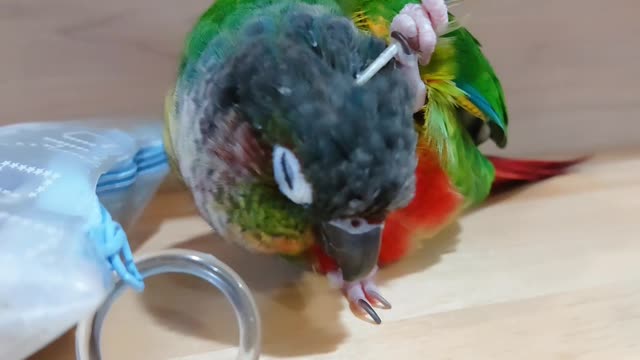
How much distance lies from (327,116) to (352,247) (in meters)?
0.09

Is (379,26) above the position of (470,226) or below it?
above

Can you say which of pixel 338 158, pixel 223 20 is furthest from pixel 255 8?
pixel 338 158

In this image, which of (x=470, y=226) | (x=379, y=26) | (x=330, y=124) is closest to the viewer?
(x=330, y=124)

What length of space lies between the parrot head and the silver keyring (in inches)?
2.3

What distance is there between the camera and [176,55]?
2.30 feet

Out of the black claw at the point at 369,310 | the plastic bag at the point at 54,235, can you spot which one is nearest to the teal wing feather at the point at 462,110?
the black claw at the point at 369,310

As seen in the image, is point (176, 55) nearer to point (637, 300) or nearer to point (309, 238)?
point (309, 238)

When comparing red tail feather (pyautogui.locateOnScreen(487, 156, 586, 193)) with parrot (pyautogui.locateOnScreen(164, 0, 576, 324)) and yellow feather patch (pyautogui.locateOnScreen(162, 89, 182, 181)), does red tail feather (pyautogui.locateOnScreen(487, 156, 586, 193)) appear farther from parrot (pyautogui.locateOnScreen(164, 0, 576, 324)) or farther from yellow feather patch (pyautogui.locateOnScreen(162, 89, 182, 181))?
yellow feather patch (pyautogui.locateOnScreen(162, 89, 182, 181))

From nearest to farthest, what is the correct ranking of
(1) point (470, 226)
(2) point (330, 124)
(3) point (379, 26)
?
(2) point (330, 124) < (3) point (379, 26) < (1) point (470, 226)

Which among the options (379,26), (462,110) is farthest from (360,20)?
(462,110)

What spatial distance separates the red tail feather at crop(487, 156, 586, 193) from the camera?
0.73m

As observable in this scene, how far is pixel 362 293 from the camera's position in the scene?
0.61 m

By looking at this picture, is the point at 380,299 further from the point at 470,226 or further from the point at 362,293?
the point at 470,226

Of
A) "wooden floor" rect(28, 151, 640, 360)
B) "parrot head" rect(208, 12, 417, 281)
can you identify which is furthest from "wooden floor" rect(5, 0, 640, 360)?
"parrot head" rect(208, 12, 417, 281)
